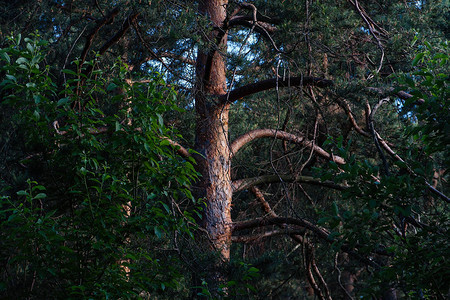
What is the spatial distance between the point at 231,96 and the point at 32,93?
11.7 feet

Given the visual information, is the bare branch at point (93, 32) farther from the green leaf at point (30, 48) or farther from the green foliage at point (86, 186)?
the green leaf at point (30, 48)

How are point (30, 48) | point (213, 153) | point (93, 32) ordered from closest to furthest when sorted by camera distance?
point (30, 48) < point (93, 32) < point (213, 153)

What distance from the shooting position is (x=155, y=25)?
6.20 meters

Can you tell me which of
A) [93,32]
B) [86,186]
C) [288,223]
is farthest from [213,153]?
[86,186]

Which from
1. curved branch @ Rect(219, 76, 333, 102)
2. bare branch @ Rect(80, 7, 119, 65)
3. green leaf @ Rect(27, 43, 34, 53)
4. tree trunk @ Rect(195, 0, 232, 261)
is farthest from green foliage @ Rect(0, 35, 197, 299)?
tree trunk @ Rect(195, 0, 232, 261)

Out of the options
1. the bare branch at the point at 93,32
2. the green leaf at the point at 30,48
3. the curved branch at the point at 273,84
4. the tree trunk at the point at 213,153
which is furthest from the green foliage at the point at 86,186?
the tree trunk at the point at 213,153

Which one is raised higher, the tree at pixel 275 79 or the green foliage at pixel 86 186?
the tree at pixel 275 79

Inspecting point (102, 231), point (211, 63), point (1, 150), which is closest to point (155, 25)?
→ point (211, 63)

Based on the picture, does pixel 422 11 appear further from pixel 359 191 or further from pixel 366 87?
pixel 359 191

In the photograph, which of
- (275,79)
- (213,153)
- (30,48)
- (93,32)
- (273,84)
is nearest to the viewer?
(30,48)

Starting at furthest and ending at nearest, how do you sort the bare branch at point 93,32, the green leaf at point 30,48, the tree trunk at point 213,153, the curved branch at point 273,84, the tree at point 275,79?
the tree trunk at point 213,153 → the bare branch at point 93,32 → the curved branch at point 273,84 → the tree at point 275,79 → the green leaf at point 30,48

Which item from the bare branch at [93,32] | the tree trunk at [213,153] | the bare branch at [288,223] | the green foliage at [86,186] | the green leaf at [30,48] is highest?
the bare branch at [93,32]

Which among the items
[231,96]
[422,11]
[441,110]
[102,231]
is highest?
[422,11]

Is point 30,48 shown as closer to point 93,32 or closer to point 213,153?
point 93,32
